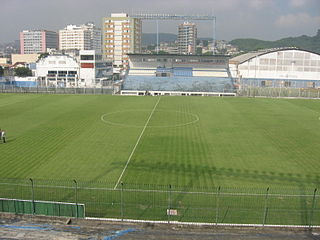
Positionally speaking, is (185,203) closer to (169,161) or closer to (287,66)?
(169,161)

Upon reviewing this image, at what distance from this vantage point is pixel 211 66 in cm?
7394

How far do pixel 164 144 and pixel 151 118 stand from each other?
11.0m

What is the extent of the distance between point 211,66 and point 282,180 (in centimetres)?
5706

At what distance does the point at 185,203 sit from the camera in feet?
51.7

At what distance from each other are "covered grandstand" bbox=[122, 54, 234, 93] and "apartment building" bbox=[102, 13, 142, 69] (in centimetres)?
4999

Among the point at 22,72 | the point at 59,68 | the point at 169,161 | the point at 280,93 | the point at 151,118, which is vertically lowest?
the point at 169,161

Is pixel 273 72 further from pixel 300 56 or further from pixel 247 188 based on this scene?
pixel 247 188

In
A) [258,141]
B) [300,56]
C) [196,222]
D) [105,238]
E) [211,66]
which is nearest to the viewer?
[105,238]

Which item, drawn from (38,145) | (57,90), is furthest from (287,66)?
(38,145)

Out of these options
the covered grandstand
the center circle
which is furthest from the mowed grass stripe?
the covered grandstand

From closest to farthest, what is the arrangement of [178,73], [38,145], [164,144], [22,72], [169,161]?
[169,161]
[38,145]
[164,144]
[178,73]
[22,72]

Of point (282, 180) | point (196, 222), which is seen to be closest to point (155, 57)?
point (282, 180)

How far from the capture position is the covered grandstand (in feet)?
210

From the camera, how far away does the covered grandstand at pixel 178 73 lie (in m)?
64.0
